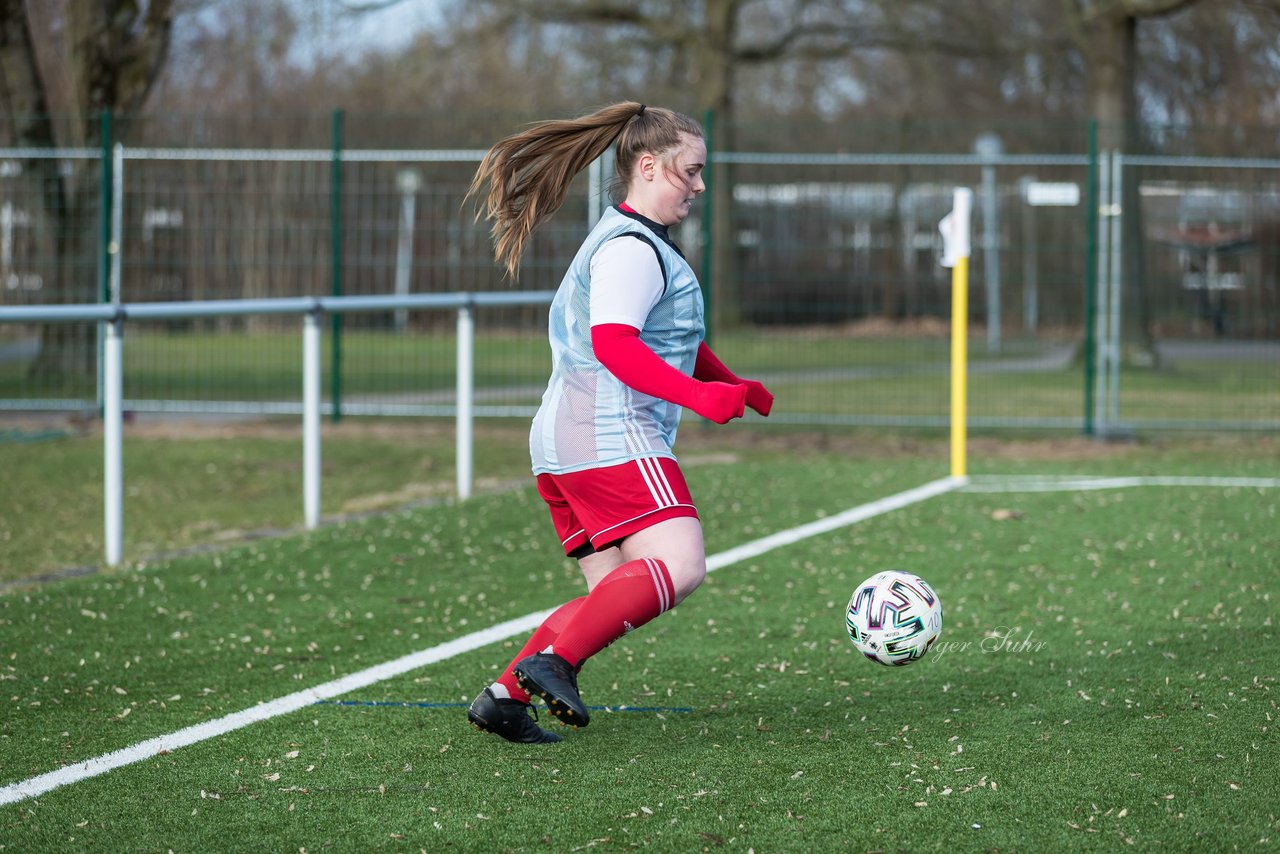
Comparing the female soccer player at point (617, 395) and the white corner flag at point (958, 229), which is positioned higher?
the white corner flag at point (958, 229)

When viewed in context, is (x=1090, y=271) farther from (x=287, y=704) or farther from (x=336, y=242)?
(x=287, y=704)

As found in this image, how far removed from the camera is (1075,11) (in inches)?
768

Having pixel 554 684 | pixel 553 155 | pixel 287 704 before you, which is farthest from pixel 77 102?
pixel 554 684

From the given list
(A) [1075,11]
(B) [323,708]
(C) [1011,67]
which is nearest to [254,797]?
(B) [323,708]

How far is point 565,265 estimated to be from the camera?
13508 millimetres

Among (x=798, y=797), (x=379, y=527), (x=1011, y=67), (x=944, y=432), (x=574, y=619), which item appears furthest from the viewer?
(x=1011, y=67)

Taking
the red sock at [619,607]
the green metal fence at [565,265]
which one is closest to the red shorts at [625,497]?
the red sock at [619,607]

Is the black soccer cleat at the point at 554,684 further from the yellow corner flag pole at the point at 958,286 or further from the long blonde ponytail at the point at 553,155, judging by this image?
the yellow corner flag pole at the point at 958,286

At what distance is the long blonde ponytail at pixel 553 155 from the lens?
4.13 metres

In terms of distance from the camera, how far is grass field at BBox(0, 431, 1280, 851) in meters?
3.62

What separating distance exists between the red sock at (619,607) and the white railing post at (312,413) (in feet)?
13.5

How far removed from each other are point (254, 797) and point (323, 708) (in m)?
0.85

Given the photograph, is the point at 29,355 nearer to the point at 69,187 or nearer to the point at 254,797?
the point at 69,187

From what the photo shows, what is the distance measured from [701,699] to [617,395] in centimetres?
120
